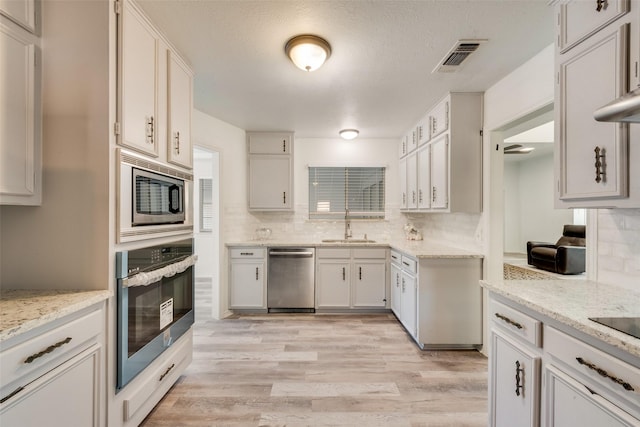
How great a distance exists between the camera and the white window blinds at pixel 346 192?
447cm

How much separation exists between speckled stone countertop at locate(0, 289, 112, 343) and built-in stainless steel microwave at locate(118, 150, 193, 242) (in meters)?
0.33

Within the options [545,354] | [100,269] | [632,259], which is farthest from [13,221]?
[632,259]

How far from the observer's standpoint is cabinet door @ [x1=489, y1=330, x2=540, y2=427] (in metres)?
1.29

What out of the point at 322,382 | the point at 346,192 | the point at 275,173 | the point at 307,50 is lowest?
the point at 322,382

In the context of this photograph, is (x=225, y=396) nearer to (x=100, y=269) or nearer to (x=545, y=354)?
(x=100, y=269)

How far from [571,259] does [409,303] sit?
4.11 m

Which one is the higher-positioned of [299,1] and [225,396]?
[299,1]

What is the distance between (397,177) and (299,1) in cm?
327

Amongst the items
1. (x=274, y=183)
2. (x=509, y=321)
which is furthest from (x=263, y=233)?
(x=509, y=321)

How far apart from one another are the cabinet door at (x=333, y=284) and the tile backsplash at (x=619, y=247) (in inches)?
101

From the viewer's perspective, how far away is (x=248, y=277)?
Answer: 3.81m

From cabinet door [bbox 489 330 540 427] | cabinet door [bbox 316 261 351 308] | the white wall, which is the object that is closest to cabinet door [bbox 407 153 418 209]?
cabinet door [bbox 316 261 351 308]

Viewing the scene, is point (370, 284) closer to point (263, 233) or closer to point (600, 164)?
point (263, 233)

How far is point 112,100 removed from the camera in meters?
1.45
